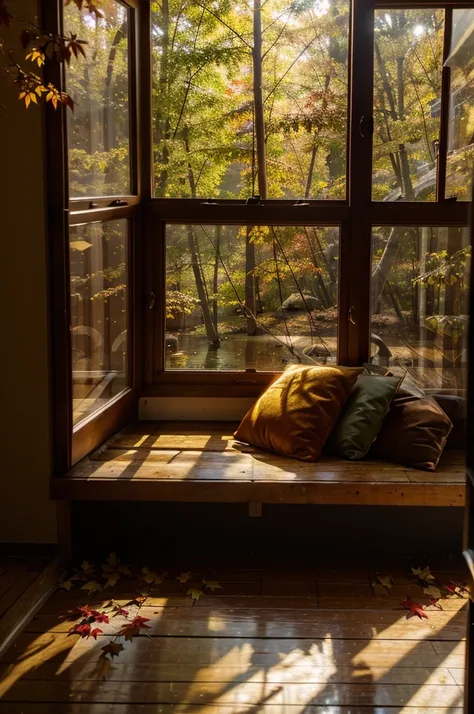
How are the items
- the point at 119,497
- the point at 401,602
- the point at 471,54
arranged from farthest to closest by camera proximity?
the point at 471,54 → the point at 119,497 → the point at 401,602

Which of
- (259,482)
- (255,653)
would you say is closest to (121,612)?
(255,653)

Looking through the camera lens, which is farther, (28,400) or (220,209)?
(220,209)

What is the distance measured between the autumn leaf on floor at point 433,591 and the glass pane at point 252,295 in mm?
1348

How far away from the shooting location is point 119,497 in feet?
11.4

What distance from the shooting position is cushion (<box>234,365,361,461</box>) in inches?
147

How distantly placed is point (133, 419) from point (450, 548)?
5.57 feet

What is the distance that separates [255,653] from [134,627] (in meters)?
0.45

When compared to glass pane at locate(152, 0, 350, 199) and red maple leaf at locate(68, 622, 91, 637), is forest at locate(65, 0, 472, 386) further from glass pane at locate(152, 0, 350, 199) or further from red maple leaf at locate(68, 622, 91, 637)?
red maple leaf at locate(68, 622, 91, 637)

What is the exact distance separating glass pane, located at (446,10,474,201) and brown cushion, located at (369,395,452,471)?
1.11 m

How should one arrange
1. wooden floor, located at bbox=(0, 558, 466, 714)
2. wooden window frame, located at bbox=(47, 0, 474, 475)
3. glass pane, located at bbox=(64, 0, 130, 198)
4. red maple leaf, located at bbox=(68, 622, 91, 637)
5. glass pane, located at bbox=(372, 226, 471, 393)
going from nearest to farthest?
wooden floor, located at bbox=(0, 558, 466, 714)
red maple leaf, located at bbox=(68, 622, 91, 637)
glass pane, located at bbox=(64, 0, 130, 198)
wooden window frame, located at bbox=(47, 0, 474, 475)
glass pane, located at bbox=(372, 226, 471, 393)

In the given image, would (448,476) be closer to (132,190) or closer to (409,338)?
(409,338)

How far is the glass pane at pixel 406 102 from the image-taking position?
4027 mm

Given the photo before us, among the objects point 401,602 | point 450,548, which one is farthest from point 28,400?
point 450,548

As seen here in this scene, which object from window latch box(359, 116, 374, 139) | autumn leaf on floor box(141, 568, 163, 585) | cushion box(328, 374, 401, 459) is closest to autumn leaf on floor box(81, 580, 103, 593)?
autumn leaf on floor box(141, 568, 163, 585)
